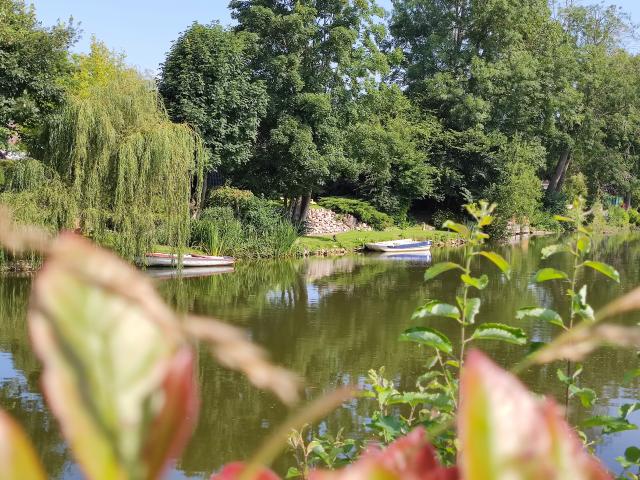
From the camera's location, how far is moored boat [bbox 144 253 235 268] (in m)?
14.8

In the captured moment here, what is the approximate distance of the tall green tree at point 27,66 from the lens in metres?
15.2

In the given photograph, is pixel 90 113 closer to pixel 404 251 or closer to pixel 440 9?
pixel 404 251

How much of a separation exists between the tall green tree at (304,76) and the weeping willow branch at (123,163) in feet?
23.3

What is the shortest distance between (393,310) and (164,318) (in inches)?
483

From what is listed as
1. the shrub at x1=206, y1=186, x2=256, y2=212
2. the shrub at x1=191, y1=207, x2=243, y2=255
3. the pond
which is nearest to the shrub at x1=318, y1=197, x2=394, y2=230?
the shrub at x1=206, y1=186, x2=256, y2=212

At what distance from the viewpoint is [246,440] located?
21.0ft

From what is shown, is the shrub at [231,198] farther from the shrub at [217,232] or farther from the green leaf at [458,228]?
the green leaf at [458,228]

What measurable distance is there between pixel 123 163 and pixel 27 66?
15.5ft

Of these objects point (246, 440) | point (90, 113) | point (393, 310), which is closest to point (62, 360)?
point (246, 440)

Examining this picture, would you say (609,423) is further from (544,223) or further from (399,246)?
(544,223)

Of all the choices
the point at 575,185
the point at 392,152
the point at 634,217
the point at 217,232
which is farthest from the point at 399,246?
the point at 634,217

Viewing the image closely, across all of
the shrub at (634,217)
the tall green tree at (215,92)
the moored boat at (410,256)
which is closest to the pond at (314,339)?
the moored boat at (410,256)

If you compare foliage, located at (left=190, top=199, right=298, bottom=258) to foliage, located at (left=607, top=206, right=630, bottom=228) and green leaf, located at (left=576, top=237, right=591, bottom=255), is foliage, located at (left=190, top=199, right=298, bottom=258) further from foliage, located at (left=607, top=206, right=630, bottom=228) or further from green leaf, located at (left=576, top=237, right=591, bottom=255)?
foliage, located at (left=607, top=206, right=630, bottom=228)

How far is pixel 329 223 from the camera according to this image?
2461cm
